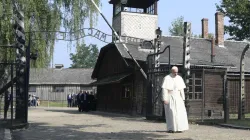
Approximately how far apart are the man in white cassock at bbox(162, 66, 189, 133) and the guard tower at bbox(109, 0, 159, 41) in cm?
1932

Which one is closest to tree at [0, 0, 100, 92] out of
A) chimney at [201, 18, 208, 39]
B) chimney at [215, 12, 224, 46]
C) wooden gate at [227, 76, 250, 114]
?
wooden gate at [227, 76, 250, 114]

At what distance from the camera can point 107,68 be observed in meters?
34.5

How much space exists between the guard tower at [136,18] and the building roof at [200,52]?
1.60 meters

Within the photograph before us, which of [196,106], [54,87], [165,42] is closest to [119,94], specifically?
[165,42]

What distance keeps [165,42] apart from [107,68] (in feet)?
18.6

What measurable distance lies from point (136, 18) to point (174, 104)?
20898 millimetres

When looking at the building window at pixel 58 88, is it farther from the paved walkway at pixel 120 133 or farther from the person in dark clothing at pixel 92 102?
the paved walkway at pixel 120 133

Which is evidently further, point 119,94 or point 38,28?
point 119,94

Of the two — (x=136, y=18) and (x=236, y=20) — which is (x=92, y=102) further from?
(x=236, y=20)

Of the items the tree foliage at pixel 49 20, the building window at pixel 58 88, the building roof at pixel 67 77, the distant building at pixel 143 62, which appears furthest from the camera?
the building window at pixel 58 88

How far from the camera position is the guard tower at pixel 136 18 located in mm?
31828

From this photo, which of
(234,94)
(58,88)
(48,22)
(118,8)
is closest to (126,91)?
(234,94)

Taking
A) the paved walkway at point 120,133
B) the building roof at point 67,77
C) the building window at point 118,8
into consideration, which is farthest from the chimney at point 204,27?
the building roof at point 67,77

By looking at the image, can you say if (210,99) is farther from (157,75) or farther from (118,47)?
(118,47)
